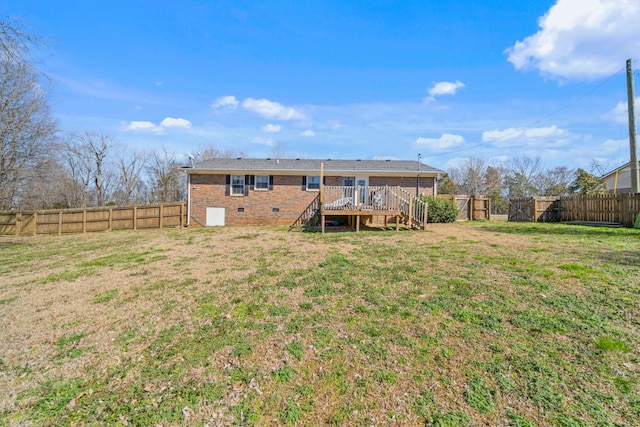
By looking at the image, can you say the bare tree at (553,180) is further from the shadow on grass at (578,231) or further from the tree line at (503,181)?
the shadow on grass at (578,231)

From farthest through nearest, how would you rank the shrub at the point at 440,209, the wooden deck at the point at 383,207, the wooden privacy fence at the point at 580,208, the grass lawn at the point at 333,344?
the shrub at the point at 440,209 < the wooden privacy fence at the point at 580,208 < the wooden deck at the point at 383,207 < the grass lawn at the point at 333,344

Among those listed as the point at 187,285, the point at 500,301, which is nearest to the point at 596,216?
the point at 500,301

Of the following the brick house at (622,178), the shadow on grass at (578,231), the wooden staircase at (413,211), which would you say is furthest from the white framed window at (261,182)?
the brick house at (622,178)

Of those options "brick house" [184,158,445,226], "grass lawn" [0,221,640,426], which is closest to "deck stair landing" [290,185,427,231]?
"brick house" [184,158,445,226]

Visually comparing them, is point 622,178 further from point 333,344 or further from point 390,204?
point 333,344

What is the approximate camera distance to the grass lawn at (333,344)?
236cm

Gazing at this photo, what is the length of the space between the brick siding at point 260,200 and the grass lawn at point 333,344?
29.5 feet

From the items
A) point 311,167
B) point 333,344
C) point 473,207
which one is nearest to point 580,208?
point 473,207

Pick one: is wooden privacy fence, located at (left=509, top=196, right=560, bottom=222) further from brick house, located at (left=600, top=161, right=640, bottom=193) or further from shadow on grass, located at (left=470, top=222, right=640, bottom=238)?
brick house, located at (left=600, top=161, right=640, bottom=193)

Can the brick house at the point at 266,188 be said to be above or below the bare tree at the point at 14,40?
below

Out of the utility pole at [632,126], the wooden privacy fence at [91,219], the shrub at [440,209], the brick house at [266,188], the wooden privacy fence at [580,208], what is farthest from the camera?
the brick house at [266,188]

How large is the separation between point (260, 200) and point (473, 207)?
502 inches

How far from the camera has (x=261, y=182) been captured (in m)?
15.3

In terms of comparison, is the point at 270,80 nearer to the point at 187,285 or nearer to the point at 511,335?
the point at 187,285
